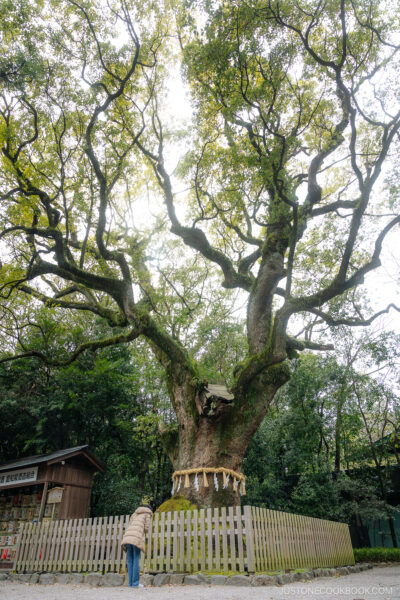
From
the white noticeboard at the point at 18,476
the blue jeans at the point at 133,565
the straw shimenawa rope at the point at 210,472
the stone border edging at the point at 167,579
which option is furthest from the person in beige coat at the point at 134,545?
the white noticeboard at the point at 18,476

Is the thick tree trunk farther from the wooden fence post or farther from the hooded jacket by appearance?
the wooden fence post

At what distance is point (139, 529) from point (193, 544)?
3.05 ft

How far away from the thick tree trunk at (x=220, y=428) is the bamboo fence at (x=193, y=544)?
3.21 ft

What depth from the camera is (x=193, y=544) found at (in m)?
5.88

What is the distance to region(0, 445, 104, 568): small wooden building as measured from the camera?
10078 millimetres

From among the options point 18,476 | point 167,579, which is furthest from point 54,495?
point 167,579

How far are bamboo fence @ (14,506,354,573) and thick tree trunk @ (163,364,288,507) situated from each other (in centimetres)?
98

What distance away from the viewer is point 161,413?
568 inches

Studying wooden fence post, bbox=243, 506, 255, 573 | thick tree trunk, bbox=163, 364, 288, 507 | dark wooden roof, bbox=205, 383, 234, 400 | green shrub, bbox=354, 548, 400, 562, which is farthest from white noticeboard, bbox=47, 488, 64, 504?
green shrub, bbox=354, 548, 400, 562

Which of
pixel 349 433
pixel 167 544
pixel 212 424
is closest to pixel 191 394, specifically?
pixel 212 424

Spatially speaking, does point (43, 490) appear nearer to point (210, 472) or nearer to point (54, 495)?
point (54, 495)

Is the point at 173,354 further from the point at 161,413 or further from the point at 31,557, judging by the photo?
the point at 161,413

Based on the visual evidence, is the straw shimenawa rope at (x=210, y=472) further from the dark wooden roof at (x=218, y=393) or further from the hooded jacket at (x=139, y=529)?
the hooded jacket at (x=139, y=529)

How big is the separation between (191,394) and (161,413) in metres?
6.39
